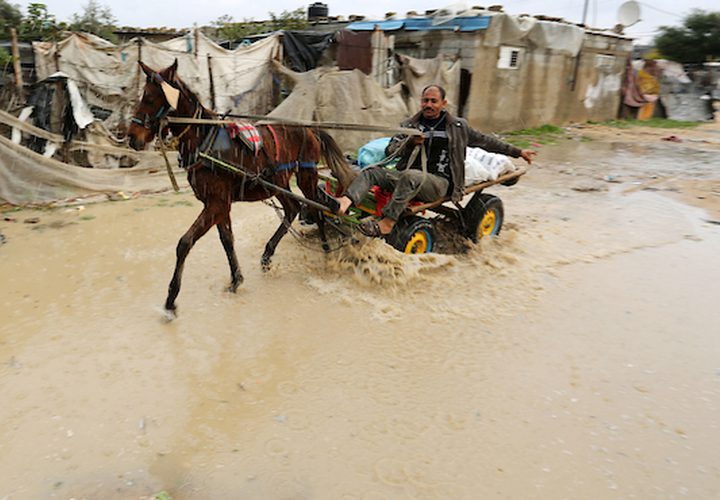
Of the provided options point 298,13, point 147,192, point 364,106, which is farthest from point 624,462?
point 298,13

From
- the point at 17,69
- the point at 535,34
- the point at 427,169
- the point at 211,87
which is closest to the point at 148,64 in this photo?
the point at 211,87

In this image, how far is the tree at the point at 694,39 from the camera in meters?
30.2

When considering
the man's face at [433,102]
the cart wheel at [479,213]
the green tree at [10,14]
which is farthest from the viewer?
the green tree at [10,14]

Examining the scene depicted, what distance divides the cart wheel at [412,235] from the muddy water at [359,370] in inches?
5.0

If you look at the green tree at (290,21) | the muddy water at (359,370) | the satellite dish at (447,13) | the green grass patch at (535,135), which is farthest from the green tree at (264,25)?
the muddy water at (359,370)

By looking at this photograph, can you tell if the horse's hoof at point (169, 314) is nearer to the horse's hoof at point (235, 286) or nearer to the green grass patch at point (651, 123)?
the horse's hoof at point (235, 286)

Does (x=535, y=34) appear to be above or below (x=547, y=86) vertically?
above

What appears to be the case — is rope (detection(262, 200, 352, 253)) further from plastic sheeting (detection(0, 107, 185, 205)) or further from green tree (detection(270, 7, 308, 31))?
green tree (detection(270, 7, 308, 31))

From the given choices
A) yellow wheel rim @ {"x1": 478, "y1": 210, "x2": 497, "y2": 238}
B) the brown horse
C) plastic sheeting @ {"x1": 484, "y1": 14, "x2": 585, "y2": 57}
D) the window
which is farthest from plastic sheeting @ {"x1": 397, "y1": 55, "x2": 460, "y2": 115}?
the brown horse

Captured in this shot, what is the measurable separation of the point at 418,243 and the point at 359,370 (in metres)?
1.78

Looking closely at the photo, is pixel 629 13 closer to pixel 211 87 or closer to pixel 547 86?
pixel 547 86

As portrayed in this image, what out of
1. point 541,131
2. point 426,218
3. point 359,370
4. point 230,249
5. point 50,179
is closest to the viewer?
point 359,370

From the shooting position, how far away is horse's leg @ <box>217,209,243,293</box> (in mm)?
4719

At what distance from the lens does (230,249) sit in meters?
4.86
